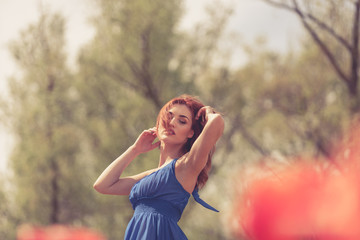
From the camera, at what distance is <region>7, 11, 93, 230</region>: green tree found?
9742mm

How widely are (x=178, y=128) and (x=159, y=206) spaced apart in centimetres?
32

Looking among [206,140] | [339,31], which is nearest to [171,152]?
[206,140]

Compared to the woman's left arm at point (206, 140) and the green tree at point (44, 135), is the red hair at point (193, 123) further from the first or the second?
the green tree at point (44, 135)

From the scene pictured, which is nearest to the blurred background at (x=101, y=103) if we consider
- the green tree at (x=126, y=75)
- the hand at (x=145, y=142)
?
the green tree at (x=126, y=75)

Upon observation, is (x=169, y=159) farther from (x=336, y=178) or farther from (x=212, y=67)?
(x=212, y=67)

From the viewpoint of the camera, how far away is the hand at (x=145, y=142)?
1.95 m

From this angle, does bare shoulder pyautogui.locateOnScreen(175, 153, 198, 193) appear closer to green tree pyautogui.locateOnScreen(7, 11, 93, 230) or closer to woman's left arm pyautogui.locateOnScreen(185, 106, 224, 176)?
woman's left arm pyautogui.locateOnScreen(185, 106, 224, 176)

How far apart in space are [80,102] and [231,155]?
4748mm

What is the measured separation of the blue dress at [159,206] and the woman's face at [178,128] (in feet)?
0.33

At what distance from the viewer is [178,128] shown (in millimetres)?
1759

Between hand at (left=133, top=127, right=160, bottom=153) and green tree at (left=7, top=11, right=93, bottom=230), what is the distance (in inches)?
323

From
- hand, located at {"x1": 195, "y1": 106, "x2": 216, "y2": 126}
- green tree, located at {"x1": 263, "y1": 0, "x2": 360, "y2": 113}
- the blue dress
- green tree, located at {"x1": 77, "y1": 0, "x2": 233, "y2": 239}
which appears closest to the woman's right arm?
the blue dress

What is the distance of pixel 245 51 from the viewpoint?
1229 cm

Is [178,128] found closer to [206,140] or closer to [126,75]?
[206,140]
